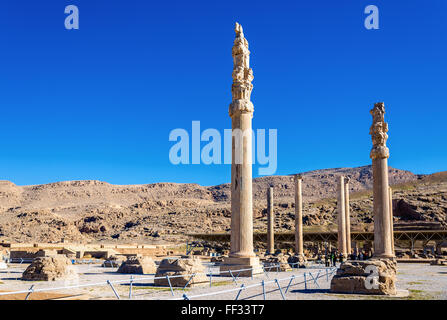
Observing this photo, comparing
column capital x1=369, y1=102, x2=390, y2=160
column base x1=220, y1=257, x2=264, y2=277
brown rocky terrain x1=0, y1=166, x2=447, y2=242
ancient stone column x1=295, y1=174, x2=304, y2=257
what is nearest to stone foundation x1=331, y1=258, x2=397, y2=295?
column base x1=220, y1=257, x2=264, y2=277

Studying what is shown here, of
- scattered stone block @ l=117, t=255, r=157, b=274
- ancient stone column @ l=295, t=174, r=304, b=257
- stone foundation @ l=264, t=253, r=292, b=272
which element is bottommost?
stone foundation @ l=264, t=253, r=292, b=272

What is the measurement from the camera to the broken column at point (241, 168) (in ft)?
57.6

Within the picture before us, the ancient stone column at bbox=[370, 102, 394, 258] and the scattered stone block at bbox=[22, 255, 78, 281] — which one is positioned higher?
the ancient stone column at bbox=[370, 102, 394, 258]

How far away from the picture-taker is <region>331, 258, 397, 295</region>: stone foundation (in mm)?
11029

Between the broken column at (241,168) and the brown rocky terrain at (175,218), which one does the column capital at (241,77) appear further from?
the brown rocky terrain at (175,218)

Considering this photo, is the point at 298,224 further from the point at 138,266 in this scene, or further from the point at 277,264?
the point at 138,266

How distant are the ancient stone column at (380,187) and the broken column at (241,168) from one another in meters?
6.73

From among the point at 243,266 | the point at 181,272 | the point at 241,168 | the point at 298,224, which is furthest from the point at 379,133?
the point at 298,224

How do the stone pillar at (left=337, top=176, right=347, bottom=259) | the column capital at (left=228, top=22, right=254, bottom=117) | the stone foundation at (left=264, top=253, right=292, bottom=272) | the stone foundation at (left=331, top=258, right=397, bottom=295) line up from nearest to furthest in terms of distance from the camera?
the stone foundation at (left=331, top=258, right=397, bottom=295), the column capital at (left=228, top=22, right=254, bottom=117), the stone foundation at (left=264, top=253, right=292, bottom=272), the stone pillar at (left=337, top=176, right=347, bottom=259)

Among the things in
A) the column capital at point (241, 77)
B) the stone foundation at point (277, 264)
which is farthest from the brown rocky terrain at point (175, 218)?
the column capital at point (241, 77)

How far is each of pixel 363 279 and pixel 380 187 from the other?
1091 cm

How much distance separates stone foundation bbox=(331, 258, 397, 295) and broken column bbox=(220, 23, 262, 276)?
5.66 meters

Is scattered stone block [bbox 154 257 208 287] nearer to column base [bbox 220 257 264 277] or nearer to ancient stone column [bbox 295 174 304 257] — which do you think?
column base [bbox 220 257 264 277]
